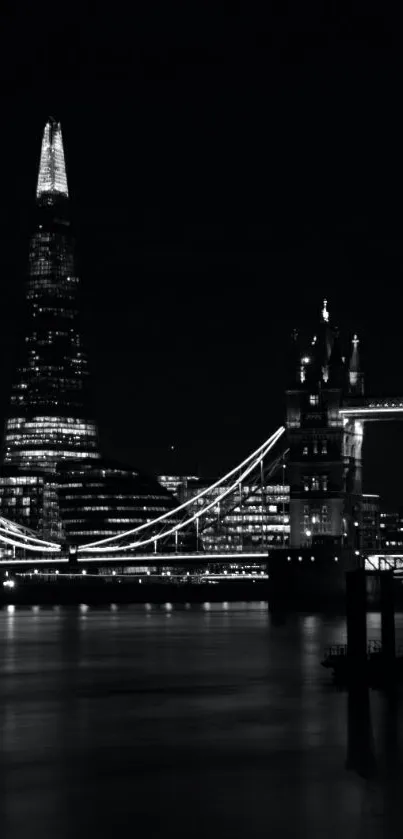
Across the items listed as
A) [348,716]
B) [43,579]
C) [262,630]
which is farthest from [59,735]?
[43,579]

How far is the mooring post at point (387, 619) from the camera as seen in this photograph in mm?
63434

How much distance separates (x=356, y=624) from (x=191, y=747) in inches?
520

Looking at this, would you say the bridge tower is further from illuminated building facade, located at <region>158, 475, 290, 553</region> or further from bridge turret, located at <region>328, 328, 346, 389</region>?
illuminated building facade, located at <region>158, 475, 290, 553</region>

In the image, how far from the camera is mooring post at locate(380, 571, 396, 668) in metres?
63.4

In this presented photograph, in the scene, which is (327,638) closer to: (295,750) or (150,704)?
(150,704)

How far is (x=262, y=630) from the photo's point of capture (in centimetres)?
10594

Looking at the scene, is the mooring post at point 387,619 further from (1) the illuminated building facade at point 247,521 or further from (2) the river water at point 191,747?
(1) the illuminated building facade at point 247,521

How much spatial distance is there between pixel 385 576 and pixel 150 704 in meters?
11.6

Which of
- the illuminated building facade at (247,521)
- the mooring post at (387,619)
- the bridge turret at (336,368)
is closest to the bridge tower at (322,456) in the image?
the bridge turret at (336,368)

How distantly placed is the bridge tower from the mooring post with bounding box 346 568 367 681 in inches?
3037

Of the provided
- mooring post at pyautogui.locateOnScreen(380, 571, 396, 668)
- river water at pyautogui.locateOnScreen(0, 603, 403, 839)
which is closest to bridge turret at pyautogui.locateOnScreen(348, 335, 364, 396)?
river water at pyautogui.locateOnScreen(0, 603, 403, 839)

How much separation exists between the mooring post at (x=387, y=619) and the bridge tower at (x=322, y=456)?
7222 cm

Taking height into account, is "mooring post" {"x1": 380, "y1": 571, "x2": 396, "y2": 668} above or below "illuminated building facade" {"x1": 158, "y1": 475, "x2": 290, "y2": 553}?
below

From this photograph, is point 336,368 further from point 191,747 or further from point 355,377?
point 191,747
